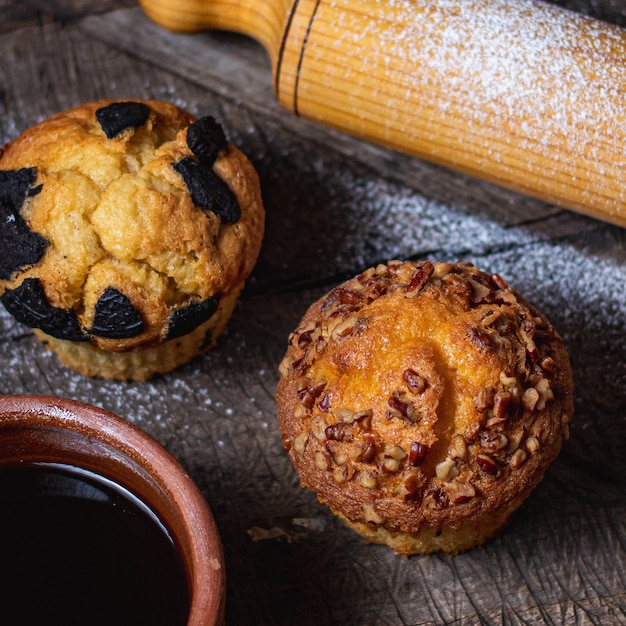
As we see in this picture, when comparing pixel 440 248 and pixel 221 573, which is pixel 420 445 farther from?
pixel 440 248

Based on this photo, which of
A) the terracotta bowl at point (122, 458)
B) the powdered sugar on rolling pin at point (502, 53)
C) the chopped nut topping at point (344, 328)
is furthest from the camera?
the powdered sugar on rolling pin at point (502, 53)

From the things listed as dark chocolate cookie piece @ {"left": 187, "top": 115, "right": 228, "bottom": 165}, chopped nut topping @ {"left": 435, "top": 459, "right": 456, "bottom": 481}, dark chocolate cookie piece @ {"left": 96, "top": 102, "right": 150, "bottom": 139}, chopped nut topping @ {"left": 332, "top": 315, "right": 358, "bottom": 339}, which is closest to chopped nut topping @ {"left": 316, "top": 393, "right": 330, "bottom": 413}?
chopped nut topping @ {"left": 332, "top": 315, "right": 358, "bottom": 339}

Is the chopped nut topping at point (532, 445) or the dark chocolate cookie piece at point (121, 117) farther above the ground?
the dark chocolate cookie piece at point (121, 117)

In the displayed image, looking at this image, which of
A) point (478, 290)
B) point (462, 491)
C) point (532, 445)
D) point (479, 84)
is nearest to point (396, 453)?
point (462, 491)

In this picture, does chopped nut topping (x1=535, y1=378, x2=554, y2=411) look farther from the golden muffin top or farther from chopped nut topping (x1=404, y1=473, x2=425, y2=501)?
the golden muffin top

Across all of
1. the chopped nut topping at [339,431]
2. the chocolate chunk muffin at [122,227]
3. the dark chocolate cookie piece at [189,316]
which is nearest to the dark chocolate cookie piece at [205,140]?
the chocolate chunk muffin at [122,227]

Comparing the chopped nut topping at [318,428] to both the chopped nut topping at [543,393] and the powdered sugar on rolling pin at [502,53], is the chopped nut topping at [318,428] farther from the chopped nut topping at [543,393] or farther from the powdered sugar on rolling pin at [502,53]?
the powdered sugar on rolling pin at [502,53]

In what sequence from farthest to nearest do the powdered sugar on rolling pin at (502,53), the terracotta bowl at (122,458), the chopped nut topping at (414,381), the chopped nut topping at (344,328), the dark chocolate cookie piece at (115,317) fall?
1. the powdered sugar on rolling pin at (502,53)
2. the dark chocolate cookie piece at (115,317)
3. the chopped nut topping at (344,328)
4. the chopped nut topping at (414,381)
5. the terracotta bowl at (122,458)
